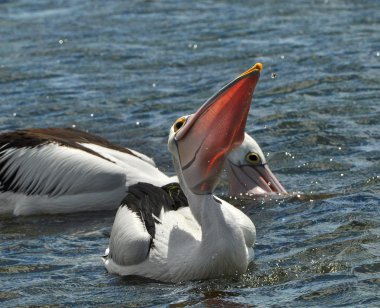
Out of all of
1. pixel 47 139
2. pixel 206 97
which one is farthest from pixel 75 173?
pixel 206 97

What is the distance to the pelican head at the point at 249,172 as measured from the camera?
807 centimetres

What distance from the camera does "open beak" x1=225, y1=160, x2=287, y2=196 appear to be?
8.02 metres

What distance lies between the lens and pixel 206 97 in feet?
34.6

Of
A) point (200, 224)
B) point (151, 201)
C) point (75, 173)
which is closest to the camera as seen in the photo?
point (200, 224)

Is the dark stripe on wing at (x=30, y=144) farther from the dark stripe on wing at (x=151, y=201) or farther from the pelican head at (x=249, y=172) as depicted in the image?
the dark stripe on wing at (x=151, y=201)

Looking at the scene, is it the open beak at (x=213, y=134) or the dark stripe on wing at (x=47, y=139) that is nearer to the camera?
the open beak at (x=213, y=134)

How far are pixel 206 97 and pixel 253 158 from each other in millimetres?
2472

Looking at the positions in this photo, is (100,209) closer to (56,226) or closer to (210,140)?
(56,226)

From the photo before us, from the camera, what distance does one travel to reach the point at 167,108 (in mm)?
10289

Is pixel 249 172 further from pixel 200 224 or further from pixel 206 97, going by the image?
pixel 206 97

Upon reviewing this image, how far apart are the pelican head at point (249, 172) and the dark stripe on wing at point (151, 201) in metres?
1.19

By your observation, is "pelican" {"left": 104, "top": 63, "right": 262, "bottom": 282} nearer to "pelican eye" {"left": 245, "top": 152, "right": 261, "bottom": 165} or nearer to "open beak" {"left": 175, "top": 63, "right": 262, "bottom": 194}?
"open beak" {"left": 175, "top": 63, "right": 262, "bottom": 194}

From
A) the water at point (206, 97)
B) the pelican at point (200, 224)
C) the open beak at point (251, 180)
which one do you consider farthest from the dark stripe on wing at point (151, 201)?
the open beak at point (251, 180)

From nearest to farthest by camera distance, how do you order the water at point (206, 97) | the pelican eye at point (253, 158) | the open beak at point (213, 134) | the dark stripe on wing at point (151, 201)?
the open beak at point (213, 134)
the water at point (206, 97)
the dark stripe on wing at point (151, 201)
the pelican eye at point (253, 158)
